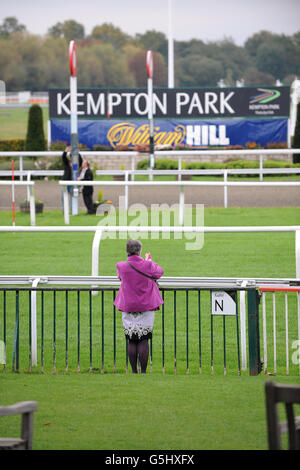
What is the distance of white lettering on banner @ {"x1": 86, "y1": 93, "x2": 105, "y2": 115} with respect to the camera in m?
27.5

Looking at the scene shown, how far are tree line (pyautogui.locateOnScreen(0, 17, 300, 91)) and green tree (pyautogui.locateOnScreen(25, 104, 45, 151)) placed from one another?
122 ft

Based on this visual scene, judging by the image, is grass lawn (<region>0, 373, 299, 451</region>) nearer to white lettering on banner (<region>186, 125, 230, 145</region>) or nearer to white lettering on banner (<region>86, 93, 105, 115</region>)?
white lettering on banner (<region>186, 125, 230, 145</region>)

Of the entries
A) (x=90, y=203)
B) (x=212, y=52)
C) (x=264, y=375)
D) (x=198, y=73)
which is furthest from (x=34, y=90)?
(x=264, y=375)

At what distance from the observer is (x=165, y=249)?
36.3 feet

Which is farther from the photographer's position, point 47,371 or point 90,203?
point 90,203

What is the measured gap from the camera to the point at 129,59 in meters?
76.2

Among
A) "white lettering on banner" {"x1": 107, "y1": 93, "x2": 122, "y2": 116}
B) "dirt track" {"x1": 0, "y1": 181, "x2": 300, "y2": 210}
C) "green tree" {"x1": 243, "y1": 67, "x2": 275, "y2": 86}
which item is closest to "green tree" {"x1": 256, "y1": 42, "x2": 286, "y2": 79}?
"green tree" {"x1": 243, "y1": 67, "x2": 275, "y2": 86}

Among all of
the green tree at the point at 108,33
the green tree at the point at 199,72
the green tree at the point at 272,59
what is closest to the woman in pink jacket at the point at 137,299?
the green tree at the point at 199,72

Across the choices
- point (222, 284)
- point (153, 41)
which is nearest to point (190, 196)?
point (222, 284)

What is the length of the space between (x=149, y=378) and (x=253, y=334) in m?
1.04

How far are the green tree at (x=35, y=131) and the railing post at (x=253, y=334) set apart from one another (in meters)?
21.4

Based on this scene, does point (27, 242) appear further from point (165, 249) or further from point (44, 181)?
point (44, 181)

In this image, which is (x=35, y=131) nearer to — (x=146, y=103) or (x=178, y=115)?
(x=146, y=103)

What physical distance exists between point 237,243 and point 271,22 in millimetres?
82200
